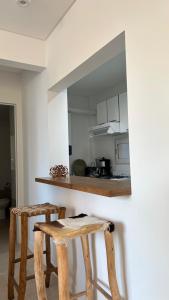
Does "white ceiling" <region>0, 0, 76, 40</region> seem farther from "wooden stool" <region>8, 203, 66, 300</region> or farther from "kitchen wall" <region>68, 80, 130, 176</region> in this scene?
"kitchen wall" <region>68, 80, 130, 176</region>

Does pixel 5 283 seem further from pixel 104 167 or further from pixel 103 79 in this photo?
pixel 103 79

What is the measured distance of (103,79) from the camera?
11.7 feet

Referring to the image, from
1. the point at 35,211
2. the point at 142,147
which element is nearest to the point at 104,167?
the point at 35,211

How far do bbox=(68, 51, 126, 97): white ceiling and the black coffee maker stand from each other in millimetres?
1248

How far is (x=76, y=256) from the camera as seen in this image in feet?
6.27

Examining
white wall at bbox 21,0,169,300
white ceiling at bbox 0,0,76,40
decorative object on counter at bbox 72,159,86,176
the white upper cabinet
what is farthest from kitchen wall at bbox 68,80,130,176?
white wall at bbox 21,0,169,300

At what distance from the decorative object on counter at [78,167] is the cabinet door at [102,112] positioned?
819mm

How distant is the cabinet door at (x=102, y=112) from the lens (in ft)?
13.2

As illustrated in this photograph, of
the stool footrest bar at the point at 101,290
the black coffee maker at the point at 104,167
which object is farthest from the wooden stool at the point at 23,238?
the black coffee maker at the point at 104,167

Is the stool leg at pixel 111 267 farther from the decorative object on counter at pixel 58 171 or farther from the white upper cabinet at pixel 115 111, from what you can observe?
the white upper cabinet at pixel 115 111

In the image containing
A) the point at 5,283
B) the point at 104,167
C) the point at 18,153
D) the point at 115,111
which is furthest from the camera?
the point at 104,167

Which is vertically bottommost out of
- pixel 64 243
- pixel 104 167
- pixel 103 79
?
pixel 64 243

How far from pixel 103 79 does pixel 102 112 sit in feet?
2.27

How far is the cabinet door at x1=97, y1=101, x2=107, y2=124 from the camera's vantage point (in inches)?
158
